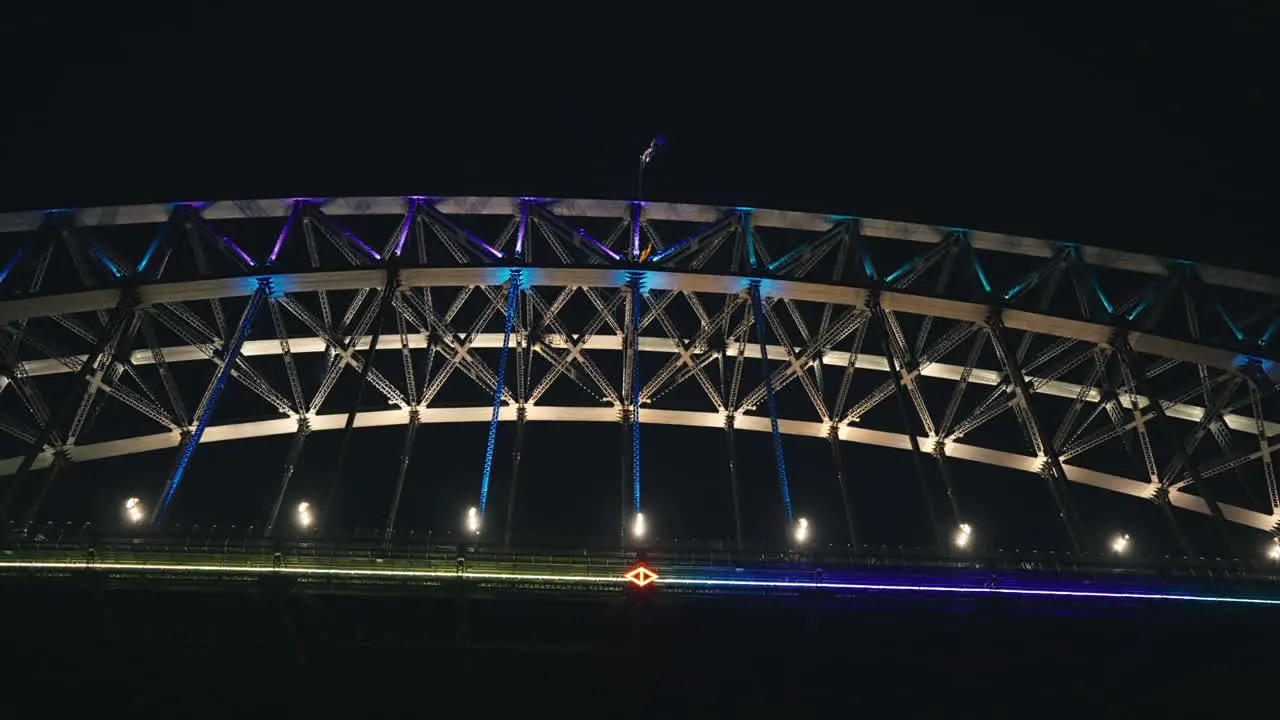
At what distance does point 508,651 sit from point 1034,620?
17231mm

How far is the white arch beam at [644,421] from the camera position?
161 feet

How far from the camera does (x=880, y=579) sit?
31.9m

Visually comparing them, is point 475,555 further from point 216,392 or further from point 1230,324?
point 1230,324

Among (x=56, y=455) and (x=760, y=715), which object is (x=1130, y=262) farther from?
(x=56, y=455)

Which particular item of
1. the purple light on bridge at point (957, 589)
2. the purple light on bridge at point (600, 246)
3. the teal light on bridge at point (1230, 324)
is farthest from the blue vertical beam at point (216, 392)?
the teal light on bridge at point (1230, 324)

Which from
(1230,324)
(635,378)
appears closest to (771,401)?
(635,378)

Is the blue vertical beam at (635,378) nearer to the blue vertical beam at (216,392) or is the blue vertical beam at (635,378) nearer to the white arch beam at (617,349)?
the white arch beam at (617,349)

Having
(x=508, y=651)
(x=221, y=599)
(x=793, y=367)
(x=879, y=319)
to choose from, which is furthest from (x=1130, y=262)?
(x=221, y=599)

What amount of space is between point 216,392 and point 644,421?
21.0 m

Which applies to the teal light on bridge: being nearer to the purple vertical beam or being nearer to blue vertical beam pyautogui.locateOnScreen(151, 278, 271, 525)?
the purple vertical beam

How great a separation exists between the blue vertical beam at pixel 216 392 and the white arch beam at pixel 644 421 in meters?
6.08

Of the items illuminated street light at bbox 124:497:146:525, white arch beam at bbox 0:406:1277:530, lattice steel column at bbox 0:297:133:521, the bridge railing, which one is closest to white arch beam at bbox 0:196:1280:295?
Result: lattice steel column at bbox 0:297:133:521

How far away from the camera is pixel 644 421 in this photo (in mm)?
52031

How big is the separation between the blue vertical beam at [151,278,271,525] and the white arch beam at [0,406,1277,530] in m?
6.08
